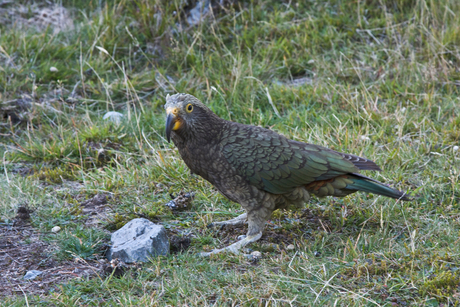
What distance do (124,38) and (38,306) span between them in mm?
4642

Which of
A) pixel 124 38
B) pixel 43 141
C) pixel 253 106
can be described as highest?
pixel 124 38

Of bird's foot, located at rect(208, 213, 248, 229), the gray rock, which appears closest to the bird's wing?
bird's foot, located at rect(208, 213, 248, 229)

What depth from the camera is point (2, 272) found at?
138 inches

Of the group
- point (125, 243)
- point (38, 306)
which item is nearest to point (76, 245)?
point (125, 243)

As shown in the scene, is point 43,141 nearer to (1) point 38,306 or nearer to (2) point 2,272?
(2) point 2,272

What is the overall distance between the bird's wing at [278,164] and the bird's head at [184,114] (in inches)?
10.7

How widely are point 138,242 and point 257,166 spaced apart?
1.10 meters

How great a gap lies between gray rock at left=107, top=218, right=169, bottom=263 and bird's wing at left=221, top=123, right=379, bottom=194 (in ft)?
2.67

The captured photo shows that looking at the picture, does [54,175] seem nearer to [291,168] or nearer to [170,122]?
[170,122]

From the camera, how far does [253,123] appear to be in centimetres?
571

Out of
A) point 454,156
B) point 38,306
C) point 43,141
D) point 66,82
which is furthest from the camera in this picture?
point 66,82

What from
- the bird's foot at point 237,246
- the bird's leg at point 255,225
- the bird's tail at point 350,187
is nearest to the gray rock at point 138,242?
the bird's foot at point 237,246

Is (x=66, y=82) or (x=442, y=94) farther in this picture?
(x=66, y=82)

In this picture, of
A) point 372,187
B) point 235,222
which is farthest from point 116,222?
point 372,187
